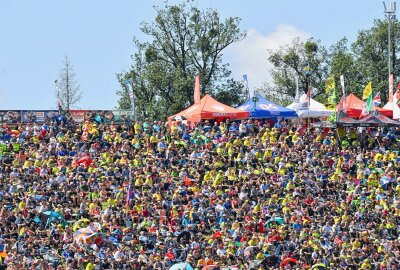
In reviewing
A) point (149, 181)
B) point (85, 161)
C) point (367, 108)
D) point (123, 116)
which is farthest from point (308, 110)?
point (85, 161)

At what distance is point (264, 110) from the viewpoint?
5119 centimetres

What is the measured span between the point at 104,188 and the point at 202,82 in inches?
1216

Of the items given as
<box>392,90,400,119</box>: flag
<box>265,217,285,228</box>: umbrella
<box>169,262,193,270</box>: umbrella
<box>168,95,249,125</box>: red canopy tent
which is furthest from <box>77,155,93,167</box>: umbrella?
<box>392,90,400,119</box>: flag

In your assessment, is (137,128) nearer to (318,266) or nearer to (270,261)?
(270,261)

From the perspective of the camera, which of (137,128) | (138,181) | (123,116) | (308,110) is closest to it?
(138,181)

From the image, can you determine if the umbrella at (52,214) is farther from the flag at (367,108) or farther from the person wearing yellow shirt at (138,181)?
the flag at (367,108)

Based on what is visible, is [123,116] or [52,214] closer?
[52,214]

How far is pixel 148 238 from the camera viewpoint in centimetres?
3809

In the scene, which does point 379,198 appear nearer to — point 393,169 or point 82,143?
point 393,169

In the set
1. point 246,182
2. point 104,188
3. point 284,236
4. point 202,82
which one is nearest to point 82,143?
point 104,188

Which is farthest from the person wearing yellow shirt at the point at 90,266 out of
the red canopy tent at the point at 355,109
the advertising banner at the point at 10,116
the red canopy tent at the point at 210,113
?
the red canopy tent at the point at 355,109

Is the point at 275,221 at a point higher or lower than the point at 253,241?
higher

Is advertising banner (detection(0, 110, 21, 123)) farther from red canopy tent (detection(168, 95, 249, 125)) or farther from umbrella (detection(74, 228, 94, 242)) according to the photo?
umbrella (detection(74, 228, 94, 242))

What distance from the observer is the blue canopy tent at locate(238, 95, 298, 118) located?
51.0m
